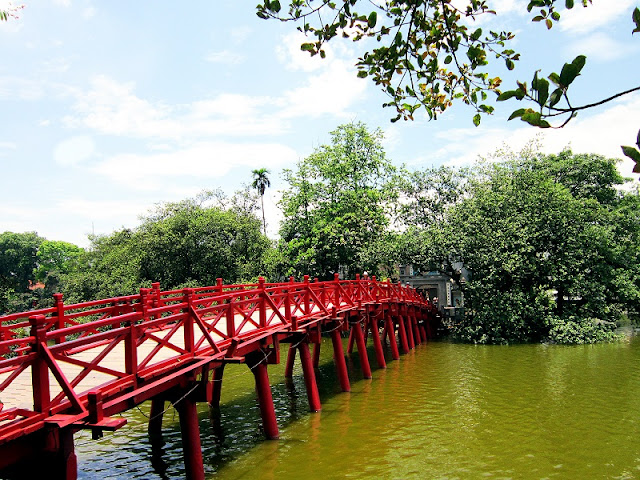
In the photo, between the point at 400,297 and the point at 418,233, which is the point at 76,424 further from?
the point at 418,233

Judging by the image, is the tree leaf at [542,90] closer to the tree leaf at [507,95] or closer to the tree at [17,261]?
the tree leaf at [507,95]

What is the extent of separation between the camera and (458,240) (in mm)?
29875

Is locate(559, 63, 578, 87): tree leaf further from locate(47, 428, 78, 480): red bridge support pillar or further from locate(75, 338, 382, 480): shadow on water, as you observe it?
locate(75, 338, 382, 480): shadow on water

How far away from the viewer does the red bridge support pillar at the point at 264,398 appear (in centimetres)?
1198

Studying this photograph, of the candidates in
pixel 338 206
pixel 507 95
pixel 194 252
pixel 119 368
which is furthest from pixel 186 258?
pixel 507 95

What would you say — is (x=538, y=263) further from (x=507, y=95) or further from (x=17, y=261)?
(x=17, y=261)

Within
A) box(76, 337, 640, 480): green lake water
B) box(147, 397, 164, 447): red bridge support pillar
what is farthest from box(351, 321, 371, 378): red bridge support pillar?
box(147, 397, 164, 447): red bridge support pillar

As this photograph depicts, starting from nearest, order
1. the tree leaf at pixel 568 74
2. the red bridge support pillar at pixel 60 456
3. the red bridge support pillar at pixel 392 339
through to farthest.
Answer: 1. the tree leaf at pixel 568 74
2. the red bridge support pillar at pixel 60 456
3. the red bridge support pillar at pixel 392 339

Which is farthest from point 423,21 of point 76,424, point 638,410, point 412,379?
point 412,379

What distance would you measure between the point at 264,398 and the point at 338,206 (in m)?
22.4

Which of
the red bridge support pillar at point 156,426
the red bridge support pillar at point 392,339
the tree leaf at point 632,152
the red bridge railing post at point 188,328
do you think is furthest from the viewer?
the red bridge support pillar at point 392,339

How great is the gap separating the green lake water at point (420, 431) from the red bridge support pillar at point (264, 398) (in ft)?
0.92

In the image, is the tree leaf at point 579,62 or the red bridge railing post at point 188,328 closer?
the tree leaf at point 579,62

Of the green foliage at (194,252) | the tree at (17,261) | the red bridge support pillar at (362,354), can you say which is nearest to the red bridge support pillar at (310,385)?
the red bridge support pillar at (362,354)
